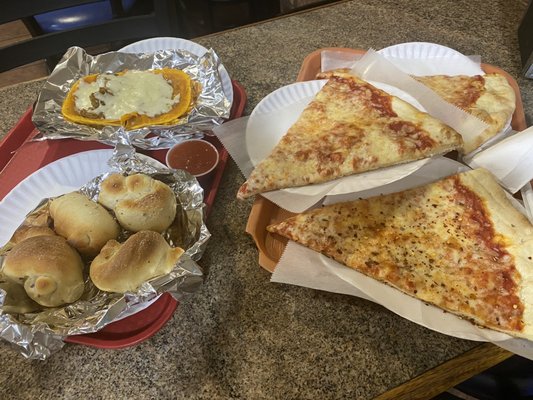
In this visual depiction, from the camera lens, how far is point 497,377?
50.6 inches

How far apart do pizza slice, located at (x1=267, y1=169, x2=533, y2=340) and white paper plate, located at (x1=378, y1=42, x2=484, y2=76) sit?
52 cm

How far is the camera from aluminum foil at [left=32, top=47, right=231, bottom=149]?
147cm

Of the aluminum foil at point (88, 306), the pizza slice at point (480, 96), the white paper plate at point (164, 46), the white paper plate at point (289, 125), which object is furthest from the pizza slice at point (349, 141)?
the white paper plate at point (164, 46)

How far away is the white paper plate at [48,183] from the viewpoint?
123 cm

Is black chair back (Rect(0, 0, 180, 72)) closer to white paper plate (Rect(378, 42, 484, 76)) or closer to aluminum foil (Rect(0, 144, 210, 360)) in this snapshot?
white paper plate (Rect(378, 42, 484, 76))

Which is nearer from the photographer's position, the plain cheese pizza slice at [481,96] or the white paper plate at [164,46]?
the plain cheese pizza slice at [481,96]

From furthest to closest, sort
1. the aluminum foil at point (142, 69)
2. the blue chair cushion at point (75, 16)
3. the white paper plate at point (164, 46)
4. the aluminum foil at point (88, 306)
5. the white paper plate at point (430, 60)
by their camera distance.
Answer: the blue chair cushion at point (75, 16) → the white paper plate at point (164, 46) → the white paper plate at point (430, 60) → the aluminum foil at point (142, 69) → the aluminum foil at point (88, 306)

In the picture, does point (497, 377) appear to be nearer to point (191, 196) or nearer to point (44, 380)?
point (191, 196)

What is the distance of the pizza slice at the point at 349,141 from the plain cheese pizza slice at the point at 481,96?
0.46ft

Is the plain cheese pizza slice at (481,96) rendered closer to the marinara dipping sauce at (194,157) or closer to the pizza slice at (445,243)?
the pizza slice at (445,243)

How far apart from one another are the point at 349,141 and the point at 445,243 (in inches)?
17.1

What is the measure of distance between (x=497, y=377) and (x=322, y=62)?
1260 millimetres

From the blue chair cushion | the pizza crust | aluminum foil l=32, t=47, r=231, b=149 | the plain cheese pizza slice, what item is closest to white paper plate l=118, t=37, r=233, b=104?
aluminum foil l=32, t=47, r=231, b=149

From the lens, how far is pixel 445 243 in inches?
45.9
